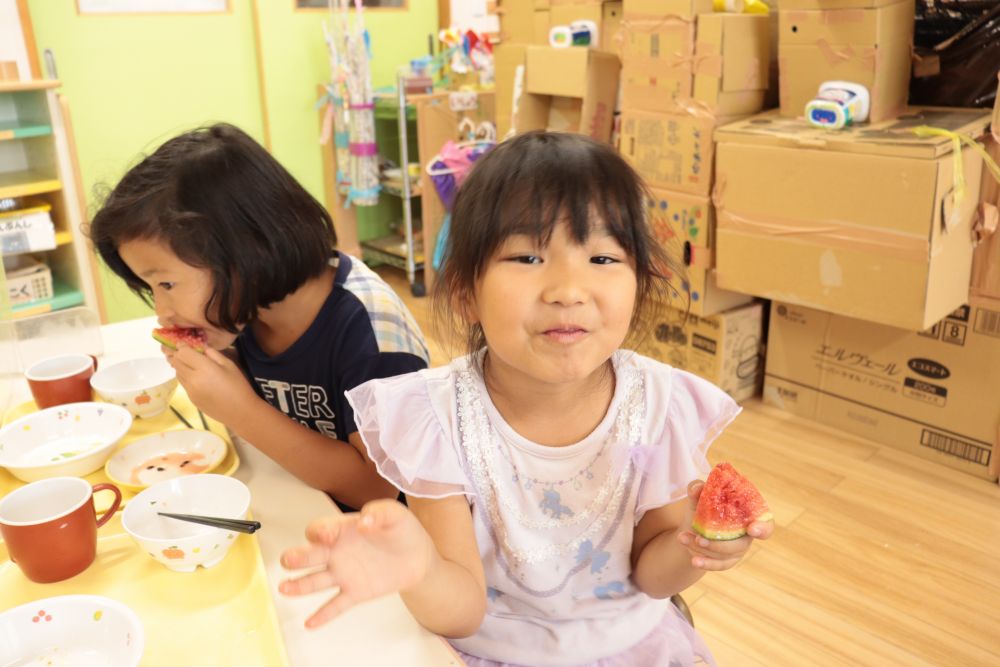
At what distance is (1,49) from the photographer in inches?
113

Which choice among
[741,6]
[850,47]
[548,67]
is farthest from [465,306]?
[548,67]

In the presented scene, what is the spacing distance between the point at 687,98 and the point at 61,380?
78.4 inches

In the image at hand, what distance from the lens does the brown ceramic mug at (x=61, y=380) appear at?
3.70 feet

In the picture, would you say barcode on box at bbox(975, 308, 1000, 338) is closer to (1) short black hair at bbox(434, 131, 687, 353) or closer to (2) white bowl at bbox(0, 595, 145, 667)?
(1) short black hair at bbox(434, 131, 687, 353)

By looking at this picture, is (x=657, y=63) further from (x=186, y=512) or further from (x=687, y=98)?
(x=186, y=512)

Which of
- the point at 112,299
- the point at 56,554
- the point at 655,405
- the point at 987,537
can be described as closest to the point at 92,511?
the point at 56,554

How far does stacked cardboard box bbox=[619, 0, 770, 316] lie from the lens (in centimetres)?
240

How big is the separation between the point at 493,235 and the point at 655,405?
0.97 ft

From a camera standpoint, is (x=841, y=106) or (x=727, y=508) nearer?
(x=727, y=508)

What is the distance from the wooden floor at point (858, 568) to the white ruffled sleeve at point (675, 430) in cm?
89

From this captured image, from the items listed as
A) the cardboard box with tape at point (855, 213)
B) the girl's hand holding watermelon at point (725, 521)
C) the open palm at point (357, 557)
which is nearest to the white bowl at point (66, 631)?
the open palm at point (357, 557)

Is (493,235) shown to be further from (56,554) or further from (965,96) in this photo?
(965,96)

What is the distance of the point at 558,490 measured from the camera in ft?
3.00

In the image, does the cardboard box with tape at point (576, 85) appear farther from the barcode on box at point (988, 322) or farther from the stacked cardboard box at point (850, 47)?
the barcode on box at point (988, 322)
